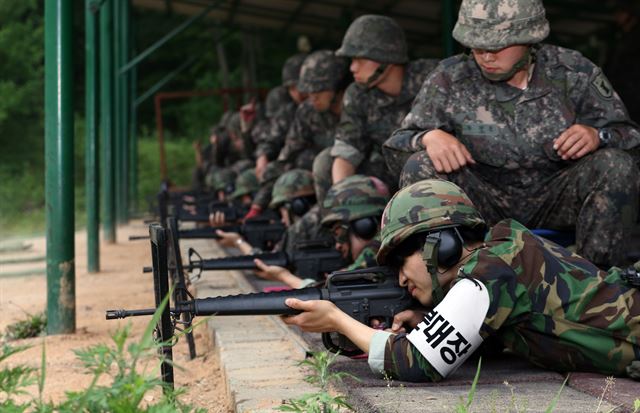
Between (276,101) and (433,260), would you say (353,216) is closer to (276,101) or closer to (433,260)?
(433,260)

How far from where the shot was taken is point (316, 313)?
3645mm

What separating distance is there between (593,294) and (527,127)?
1.58m

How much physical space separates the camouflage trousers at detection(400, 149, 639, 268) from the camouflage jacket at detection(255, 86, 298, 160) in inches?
250

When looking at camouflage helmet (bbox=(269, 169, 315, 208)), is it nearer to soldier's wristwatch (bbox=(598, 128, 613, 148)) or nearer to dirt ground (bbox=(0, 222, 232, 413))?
dirt ground (bbox=(0, 222, 232, 413))

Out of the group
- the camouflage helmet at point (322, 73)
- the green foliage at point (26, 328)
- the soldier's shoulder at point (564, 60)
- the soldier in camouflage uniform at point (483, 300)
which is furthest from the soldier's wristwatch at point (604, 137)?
the camouflage helmet at point (322, 73)

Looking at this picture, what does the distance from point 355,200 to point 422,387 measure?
206 cm

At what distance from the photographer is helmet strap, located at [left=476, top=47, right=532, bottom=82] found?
15.9 ft

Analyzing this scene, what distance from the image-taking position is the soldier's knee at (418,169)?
4.70 m

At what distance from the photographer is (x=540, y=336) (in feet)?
11.6

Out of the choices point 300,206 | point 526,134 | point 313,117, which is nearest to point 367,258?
point 526,134

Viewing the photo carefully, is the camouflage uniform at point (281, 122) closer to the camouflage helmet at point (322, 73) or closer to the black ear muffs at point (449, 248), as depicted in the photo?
the camouflage helmet at point (322, 73)

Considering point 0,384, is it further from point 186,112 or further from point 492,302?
point 186,112

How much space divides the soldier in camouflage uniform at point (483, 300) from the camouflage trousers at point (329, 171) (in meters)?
2.96

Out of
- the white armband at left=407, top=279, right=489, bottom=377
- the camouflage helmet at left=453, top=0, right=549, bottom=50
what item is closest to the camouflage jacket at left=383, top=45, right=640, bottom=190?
the camouflage helmet at left=453, top=0, right=549, bottom=50
